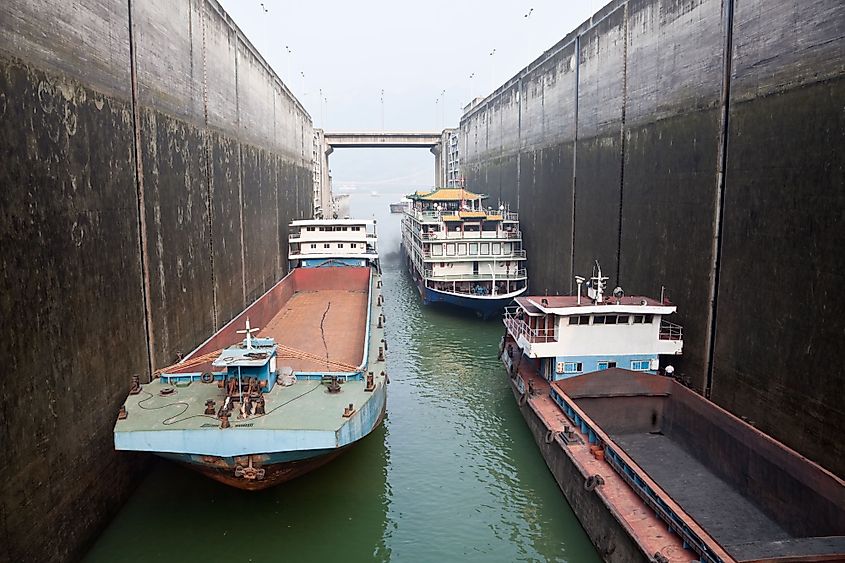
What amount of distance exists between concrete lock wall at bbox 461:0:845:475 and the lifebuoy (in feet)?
12.2

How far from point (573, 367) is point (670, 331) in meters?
2.54

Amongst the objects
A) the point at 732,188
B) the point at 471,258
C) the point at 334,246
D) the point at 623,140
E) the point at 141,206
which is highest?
the point at 623,140

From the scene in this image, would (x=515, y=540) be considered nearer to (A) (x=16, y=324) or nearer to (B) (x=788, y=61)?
(A) (x=16, y=324)

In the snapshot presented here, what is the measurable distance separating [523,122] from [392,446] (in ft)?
81.2

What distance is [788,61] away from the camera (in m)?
11.7

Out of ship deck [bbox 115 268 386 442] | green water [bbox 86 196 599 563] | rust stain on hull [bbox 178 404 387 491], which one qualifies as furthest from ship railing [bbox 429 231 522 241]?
rust stain on hull [bbox 178 404 387 491]

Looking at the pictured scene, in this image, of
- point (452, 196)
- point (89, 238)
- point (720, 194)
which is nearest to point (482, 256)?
point (452, 196)

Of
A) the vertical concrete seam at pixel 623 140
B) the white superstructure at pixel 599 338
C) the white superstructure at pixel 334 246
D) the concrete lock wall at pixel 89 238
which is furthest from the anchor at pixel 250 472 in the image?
the white superstructure at pixel 334 246

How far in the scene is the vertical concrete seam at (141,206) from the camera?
13.1 meters

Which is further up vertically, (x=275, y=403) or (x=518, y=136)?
(x=518, y=136)

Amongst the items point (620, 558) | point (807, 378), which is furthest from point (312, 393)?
point (807, 378)

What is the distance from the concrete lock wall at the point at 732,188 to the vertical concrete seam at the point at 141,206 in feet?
42.0

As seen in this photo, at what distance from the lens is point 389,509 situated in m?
11.9

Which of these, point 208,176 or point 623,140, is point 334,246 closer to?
point 208,176
